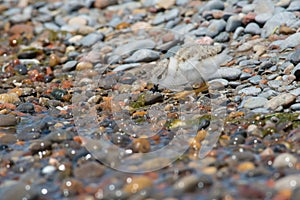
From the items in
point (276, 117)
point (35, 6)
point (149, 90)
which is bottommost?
point (35, 6)

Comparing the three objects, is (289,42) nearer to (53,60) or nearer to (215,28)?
(215,28)

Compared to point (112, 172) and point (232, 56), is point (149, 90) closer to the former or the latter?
point (232, 56)

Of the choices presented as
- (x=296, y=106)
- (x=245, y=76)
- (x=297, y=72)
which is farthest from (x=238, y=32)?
(x=296, y=106)

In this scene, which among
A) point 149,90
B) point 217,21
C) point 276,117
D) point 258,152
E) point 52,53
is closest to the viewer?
point 258,152

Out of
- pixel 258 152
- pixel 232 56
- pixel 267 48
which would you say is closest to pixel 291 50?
pixel 267 48

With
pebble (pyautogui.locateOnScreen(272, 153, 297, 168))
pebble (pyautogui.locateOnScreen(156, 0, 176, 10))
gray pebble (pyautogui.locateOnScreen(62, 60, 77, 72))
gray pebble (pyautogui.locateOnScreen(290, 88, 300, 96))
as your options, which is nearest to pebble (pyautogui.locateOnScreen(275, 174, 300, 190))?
pebble (pyautogui.locateOnScreen(272, 153, 297, 168))

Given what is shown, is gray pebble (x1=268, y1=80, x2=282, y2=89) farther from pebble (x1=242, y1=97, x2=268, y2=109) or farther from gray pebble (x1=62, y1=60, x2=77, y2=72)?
gray pebble (x1=62, y1=60, x2=77, y2=72)
